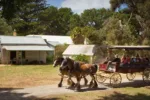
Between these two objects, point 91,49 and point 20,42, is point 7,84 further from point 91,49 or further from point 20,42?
point 20,42

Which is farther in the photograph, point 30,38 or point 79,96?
point 30,38

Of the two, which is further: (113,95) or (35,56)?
(35,56)

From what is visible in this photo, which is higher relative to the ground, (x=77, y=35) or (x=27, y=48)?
(x=77, y=35)

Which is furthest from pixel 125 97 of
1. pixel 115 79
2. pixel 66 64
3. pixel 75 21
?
pixel 75 21

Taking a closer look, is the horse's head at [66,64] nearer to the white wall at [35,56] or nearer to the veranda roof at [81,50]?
the veranda roof at [81,50]

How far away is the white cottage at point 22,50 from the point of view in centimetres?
3814

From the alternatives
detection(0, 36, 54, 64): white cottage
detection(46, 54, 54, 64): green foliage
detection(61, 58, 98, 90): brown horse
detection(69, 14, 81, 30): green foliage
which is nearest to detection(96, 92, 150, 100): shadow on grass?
detection(61, 58, 98, 90): brown horse

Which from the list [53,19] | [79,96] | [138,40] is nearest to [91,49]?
[138,40]

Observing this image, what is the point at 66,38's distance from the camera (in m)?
54.1

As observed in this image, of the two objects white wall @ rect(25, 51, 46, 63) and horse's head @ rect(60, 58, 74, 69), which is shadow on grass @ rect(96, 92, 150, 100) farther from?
white wall @ rect(25, 51, 46, 63)

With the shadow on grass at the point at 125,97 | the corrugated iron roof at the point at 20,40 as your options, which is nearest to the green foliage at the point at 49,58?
the corrugated iron roof at the point at 20,40

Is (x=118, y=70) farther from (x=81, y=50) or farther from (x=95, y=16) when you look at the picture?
(x=95, y=16)

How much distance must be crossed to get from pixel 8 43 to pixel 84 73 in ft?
78.7

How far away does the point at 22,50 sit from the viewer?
3772 centimetres
